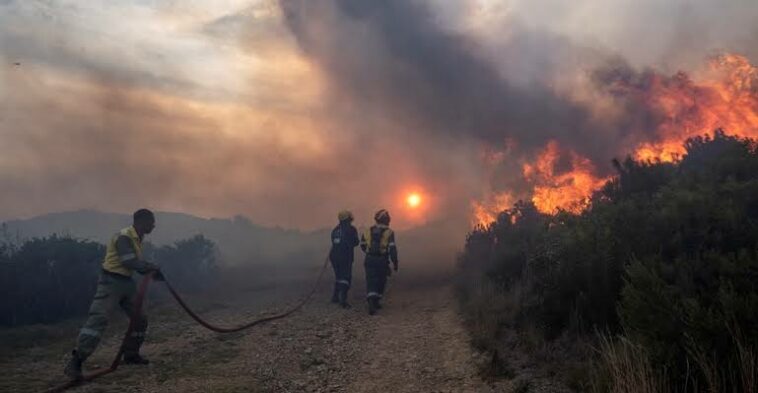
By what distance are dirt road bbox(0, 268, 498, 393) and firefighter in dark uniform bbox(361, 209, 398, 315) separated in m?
0.59

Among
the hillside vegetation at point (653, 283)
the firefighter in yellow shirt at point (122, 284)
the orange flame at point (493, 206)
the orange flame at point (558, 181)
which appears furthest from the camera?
the orange flame at point (493, 206)

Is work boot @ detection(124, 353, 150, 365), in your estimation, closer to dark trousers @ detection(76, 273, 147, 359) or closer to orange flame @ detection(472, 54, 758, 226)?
dark trousers @ detection(76, 273, 147, 359)

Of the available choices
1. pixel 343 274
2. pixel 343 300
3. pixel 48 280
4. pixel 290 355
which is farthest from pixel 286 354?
pixel 48 280

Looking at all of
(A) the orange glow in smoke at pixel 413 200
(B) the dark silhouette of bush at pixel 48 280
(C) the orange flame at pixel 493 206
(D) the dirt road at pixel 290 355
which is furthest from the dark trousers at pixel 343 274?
(A) the orange glow in smoke at pixel 413 200

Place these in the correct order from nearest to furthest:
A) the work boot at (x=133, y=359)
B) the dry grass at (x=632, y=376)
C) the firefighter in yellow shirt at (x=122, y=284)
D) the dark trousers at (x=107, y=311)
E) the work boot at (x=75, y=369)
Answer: the dry grass at (x=632, y=376) → the work boot at (x=75, y=369) → the dark trousers at (x=107, y=311) → the firefighter in yellow shirt at (x=122, y=284) → the work boot at (x=133, y=359)

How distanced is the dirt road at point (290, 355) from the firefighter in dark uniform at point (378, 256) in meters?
0.59

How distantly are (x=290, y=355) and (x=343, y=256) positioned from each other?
5.52 metres

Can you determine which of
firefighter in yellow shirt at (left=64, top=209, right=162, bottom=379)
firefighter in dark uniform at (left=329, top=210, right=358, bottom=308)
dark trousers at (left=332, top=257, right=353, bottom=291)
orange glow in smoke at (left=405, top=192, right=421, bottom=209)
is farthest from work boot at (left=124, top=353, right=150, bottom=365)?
orange glow in smoke at (left=405, top=192, right=421, bottom=209)

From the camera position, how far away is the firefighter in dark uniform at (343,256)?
14258 millimetres

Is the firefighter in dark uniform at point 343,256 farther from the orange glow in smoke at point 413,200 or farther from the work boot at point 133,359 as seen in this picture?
the orange glow in smoke at point 413,200

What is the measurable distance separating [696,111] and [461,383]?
14.4 m

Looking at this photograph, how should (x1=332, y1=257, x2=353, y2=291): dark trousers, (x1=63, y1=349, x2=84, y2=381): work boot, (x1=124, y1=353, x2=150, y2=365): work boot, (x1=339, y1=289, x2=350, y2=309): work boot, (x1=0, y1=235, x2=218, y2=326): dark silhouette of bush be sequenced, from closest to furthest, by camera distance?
(x1=63, y1=349, x2=84, y2=381): work boot < (x1=124, y1=353, x2=150, y2=365): work boot < (x1=0, y1=235, x2=218, y2=326): dark silhouette of bush < (x1=339, y1=289, x2=350, y2=309): work boot < (x1=332, y1=257, x2=353, y2=291): dark trousers

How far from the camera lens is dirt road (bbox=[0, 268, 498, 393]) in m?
7.51

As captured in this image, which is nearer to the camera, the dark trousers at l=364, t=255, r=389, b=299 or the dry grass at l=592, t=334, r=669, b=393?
the dry grass at l=592, t=334, r=669, b=393
